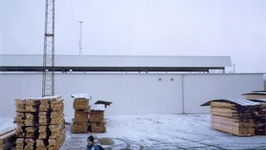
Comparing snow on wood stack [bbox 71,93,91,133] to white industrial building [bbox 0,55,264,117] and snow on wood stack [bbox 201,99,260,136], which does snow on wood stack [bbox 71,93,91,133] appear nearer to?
white industrial building [bbox 0,55,264,117]

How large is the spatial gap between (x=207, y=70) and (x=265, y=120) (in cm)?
1531

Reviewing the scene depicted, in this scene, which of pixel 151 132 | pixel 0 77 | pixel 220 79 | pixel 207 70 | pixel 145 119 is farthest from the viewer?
pixel 207 70

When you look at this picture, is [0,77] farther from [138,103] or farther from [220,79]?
[220,79]

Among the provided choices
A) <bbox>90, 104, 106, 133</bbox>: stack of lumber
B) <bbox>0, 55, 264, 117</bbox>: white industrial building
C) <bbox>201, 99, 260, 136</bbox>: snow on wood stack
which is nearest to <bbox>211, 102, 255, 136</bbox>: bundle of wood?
<bbox>201, 99, 260, 136</bbox>: snow on wood stack

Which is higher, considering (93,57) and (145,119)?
(93,57)

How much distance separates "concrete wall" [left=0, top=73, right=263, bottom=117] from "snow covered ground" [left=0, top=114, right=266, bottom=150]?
312 cm

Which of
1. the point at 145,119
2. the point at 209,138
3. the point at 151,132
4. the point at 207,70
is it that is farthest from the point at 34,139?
the point at 207,70

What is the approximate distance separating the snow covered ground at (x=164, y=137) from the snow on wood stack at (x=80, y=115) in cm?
47

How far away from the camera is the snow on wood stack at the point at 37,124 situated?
10.7m

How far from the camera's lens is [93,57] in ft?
87.5

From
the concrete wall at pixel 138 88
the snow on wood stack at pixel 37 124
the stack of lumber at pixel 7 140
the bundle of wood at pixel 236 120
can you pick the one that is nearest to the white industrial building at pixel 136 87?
the concrete wall at pixel 138 88

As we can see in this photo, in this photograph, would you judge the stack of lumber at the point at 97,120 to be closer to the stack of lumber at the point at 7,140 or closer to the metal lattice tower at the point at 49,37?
the stack of lumber at the point at 7,140

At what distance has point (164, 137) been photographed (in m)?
13.6

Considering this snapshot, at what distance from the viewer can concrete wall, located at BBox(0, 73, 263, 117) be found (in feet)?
71.4
